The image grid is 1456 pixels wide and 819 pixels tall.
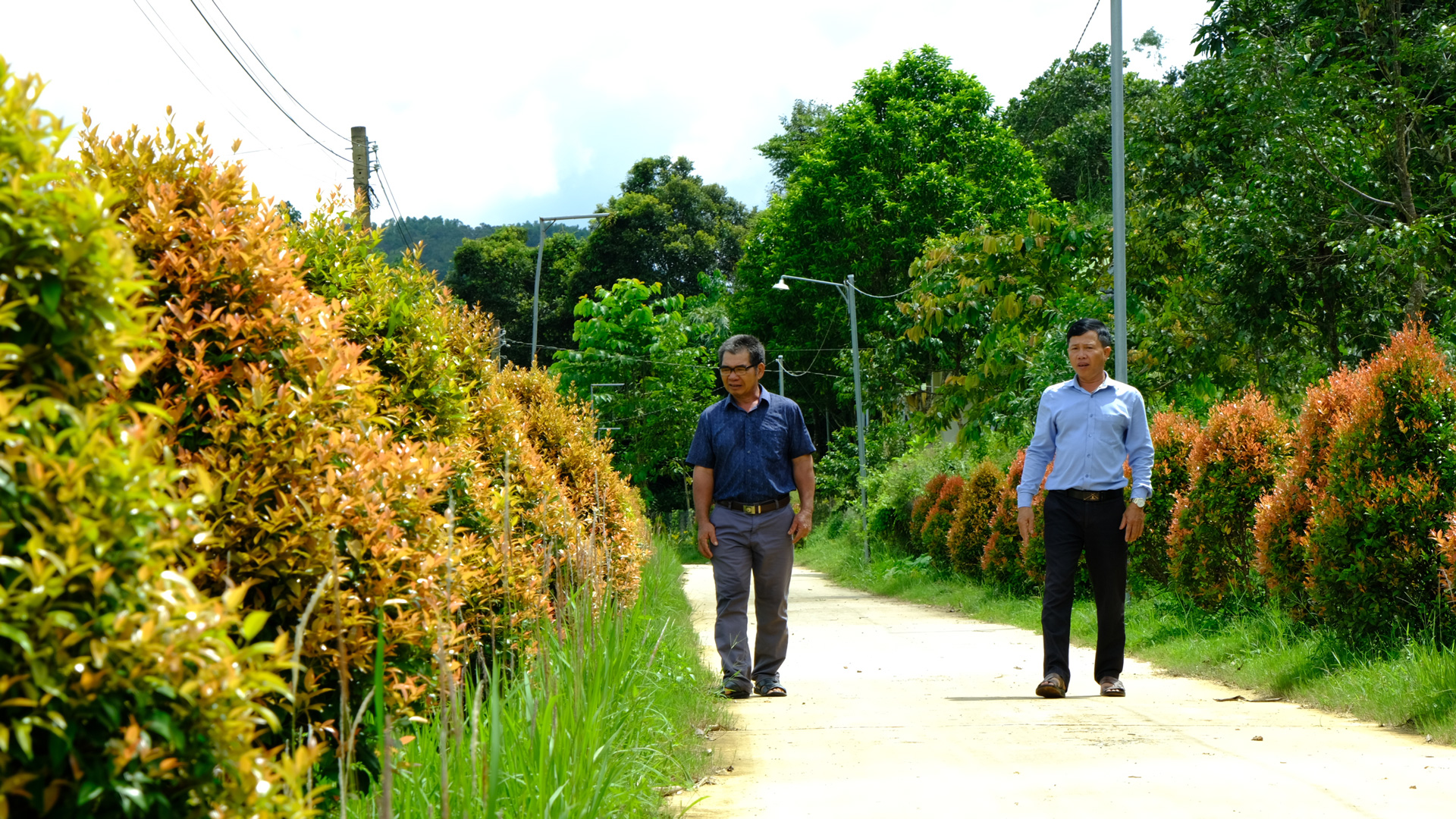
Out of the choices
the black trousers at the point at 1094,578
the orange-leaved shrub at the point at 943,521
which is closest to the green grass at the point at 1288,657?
the black trousers at the point at 1094,578

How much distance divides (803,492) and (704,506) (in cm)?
58

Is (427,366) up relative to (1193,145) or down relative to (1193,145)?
down

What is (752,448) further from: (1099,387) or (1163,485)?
(1163,485)

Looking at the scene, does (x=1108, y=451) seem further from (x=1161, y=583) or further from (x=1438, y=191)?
(x=1438, y=191)

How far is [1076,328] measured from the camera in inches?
292

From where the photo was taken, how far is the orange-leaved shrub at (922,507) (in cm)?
2434

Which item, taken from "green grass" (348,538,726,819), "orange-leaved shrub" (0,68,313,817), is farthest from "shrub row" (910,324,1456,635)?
"orange-leaved shrub" (0,68,313,817)

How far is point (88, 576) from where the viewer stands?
1.67 metres

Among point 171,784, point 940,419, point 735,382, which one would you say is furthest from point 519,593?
point 940,419

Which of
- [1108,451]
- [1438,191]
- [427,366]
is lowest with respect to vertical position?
[1108,451]

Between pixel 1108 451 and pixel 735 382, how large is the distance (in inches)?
85.0

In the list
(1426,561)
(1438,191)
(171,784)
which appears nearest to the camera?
(171,784)

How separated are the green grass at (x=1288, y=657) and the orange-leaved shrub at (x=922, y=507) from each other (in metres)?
9.38

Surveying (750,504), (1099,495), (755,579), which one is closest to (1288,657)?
(1099,495)
